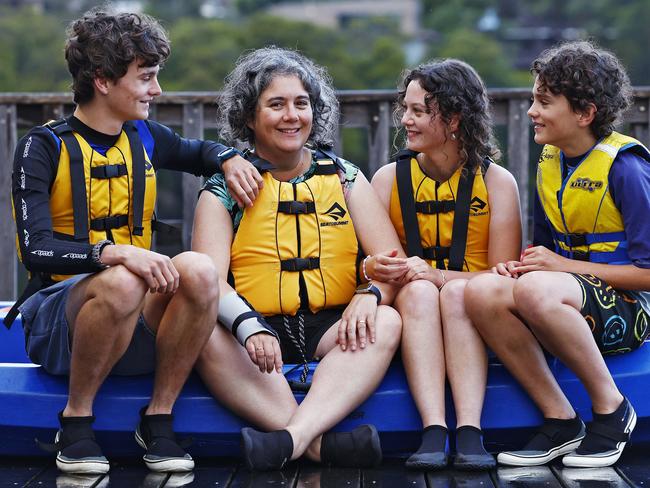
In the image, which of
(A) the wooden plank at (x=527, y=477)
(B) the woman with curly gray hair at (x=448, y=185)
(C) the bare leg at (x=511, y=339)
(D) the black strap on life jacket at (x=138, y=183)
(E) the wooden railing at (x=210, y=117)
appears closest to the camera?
(A) the wooden plank at (x=527, y=477)

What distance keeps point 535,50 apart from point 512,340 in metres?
83.1

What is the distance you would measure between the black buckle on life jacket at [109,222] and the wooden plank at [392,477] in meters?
1.03

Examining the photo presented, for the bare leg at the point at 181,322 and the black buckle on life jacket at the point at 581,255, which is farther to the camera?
the black buckle on life jacket at the point at 581,255

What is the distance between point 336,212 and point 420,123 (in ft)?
1.25

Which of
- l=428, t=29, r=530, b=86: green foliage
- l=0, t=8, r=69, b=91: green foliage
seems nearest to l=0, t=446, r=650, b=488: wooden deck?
l=0, t=8, r=69, b=91: green foliage

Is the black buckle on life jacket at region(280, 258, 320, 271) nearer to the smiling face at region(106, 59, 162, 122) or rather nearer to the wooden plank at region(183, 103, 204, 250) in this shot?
the smiling face at region(106, 59, 162, 122)

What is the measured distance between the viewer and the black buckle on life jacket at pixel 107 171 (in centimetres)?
335

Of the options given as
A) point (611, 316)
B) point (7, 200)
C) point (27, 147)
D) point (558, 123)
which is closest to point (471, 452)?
point (611, 316)

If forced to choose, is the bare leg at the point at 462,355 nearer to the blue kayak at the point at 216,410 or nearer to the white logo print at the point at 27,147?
the blue kayak at the point at 216,410

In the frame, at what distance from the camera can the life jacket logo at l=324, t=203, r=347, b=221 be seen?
3.48m

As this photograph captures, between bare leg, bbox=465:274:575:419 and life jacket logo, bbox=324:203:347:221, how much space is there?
491 mm

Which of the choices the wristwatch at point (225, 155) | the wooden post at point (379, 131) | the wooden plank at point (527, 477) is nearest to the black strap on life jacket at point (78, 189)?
the wristwatch at point (225, 155)

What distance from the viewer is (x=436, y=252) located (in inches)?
141

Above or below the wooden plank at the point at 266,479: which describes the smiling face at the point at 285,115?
above
